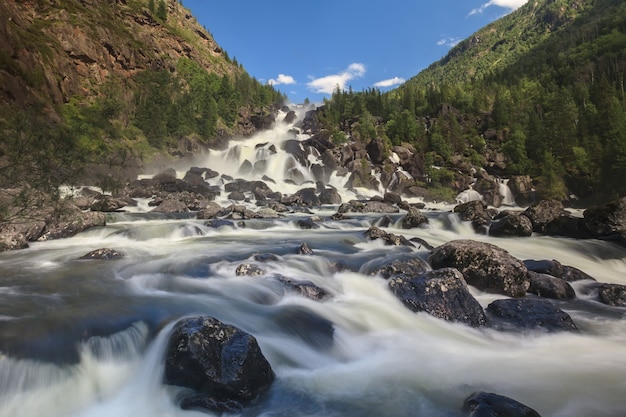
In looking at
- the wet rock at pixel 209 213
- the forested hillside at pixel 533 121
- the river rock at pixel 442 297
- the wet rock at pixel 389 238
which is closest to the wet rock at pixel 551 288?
the river rock at pixel 442 297

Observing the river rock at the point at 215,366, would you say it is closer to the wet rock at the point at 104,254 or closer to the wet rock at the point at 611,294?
the wet rock at the point at 104,254

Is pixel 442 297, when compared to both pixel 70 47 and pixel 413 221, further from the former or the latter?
pixel 70 47

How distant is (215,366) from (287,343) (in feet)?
6.61

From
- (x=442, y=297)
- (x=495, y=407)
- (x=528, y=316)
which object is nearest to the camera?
(x=495, y=407)

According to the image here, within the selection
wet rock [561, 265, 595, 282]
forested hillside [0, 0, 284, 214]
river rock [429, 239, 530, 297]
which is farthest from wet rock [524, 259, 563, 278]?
forested hillside [0, 0, 284, 214]

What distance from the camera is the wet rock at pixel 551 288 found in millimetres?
9242

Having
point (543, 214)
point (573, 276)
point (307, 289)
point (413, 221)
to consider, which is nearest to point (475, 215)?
point (543, 214)

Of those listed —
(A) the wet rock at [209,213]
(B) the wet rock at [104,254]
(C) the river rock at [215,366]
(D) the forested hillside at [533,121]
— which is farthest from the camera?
(D) the forested hillside at [533,121]

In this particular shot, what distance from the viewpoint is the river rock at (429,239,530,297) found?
9.28 m

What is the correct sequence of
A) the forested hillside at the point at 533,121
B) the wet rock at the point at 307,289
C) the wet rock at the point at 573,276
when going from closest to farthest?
the wet rock at the point at 307,289 < the wet rock at the point at 573,276 < the forested hillside at the point at 533,121

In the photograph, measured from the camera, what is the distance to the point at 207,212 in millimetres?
24000

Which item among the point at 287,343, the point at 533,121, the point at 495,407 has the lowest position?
the point at 287,343

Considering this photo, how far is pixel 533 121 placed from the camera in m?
60.1

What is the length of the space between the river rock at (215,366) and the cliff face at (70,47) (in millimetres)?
39333
